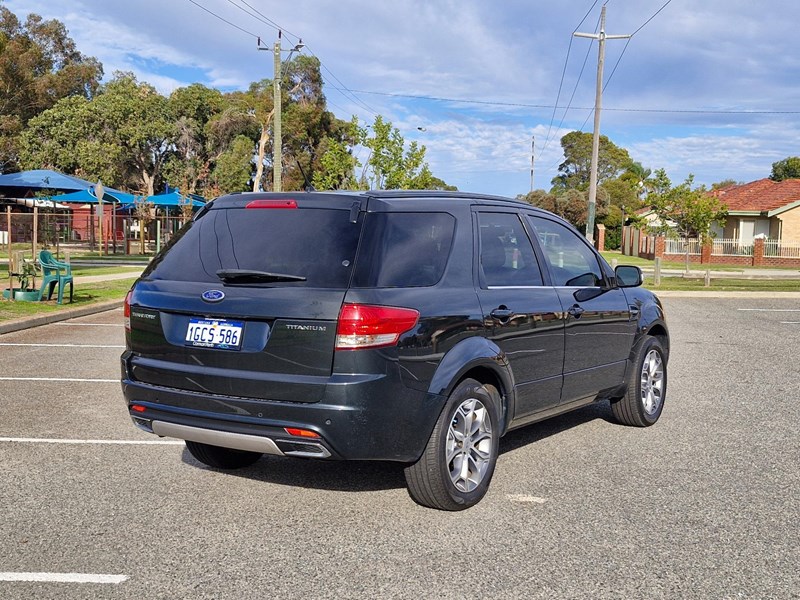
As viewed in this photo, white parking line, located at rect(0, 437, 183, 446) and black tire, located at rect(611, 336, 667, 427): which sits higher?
black tire, located at rect(611, 336, 667, 427)

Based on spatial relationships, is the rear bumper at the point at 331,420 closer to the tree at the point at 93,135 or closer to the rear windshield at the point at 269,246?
the rear windshield at the point at 269,246

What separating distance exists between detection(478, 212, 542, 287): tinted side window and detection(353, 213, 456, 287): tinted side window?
1.17 ft

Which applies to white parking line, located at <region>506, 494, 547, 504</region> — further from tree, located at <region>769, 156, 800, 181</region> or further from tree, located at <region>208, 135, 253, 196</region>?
tree, located at <region>769, 156, 800, 181</region>

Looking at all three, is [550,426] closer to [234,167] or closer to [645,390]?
[645,390]

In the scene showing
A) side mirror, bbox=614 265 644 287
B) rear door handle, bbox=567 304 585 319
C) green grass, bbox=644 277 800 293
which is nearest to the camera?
rear door handle, bbox=567 304 585 319

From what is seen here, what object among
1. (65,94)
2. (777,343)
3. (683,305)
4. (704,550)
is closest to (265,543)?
(704,550)

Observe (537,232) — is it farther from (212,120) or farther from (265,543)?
(212,120)

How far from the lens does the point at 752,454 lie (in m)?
6.44

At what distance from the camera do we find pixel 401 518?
16.1 feet

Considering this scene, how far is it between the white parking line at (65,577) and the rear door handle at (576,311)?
350 centimetres

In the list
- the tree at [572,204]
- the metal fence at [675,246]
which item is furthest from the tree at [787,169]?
the metal fence at [675,246]

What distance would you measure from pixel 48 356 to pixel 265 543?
7.34 m

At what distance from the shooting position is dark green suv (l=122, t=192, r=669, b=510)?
4.54 meters

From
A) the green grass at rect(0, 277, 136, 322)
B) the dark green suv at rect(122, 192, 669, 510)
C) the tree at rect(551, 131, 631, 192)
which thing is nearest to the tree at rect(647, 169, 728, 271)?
the green grass at rect(0, 277, 136, 322)
